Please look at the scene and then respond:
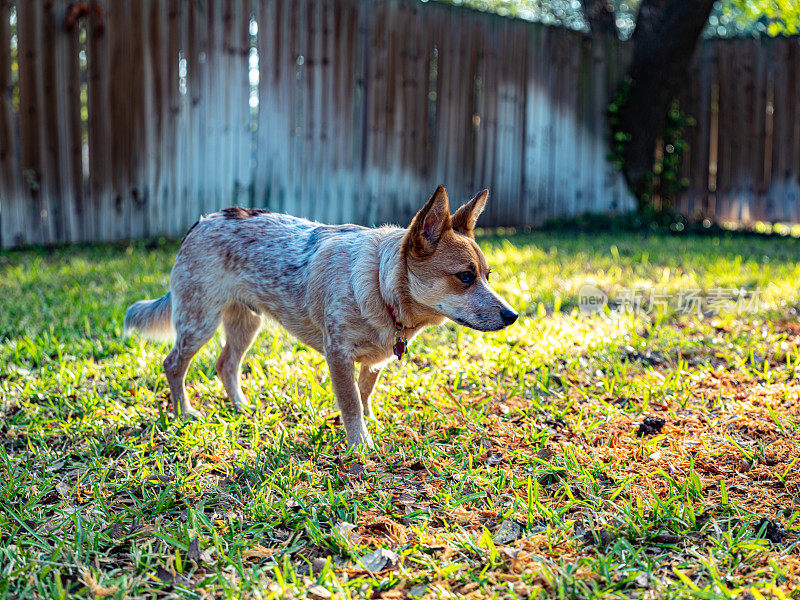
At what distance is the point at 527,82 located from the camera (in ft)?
31.8

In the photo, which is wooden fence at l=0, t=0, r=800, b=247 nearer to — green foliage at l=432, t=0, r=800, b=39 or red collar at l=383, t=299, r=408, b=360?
red collar at l=383, t=299, r=408, b=360

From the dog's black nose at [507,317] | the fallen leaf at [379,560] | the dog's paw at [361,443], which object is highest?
the dog's black nose at [507,317]

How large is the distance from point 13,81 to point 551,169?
6890 millimetres

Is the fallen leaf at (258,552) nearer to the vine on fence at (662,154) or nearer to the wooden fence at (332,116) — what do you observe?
the wooden fence at (332,116)

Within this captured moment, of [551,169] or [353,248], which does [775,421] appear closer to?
[353,248]

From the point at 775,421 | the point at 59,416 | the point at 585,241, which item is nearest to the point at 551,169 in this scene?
the point at 585,241

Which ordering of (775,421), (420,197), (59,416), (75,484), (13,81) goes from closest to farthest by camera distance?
(75,484) → (775,421) → (59,416) → (13,81) → (420,197)

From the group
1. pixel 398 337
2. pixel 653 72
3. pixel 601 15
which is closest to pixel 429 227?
pixel 398 337

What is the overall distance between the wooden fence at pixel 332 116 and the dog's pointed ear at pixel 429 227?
212 inches

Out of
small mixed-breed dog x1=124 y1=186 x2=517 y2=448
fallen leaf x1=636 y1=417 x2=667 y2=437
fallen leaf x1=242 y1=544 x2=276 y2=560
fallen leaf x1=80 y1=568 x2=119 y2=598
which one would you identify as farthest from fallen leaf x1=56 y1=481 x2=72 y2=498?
fallen leaf x1=636 y1=417 x2=667 y2=437

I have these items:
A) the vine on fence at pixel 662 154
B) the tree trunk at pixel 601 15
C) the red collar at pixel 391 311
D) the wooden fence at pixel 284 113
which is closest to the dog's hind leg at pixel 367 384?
the red collar at pixel 391 311

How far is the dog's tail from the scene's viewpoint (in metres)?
3.74

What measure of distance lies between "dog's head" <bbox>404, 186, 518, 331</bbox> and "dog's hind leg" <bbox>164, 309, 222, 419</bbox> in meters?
1.13

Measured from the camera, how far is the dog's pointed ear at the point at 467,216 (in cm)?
311
